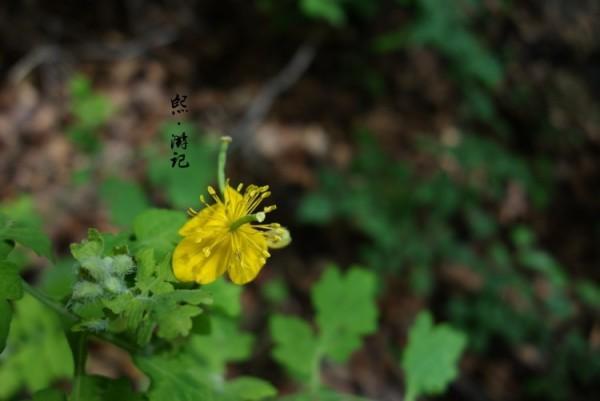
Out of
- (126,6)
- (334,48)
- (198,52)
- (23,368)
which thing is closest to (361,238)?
(334,48)

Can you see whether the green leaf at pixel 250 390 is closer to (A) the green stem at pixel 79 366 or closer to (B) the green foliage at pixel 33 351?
(A) the green stem at pixel 79 366

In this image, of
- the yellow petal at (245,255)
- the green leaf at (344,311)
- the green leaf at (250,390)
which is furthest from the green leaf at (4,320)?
the green leaf at (344,311)

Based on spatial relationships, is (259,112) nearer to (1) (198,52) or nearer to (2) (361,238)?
(1) (198,52)

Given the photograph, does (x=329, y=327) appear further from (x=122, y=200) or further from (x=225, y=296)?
(x=122, y=200)

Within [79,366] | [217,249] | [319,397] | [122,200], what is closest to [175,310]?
[217,249]

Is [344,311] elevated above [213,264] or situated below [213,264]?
above

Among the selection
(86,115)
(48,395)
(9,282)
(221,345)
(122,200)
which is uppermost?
(86,115)

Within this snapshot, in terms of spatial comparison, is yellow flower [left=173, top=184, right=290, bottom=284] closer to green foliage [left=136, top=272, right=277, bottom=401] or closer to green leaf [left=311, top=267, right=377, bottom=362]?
green foliage [left=136, top=272, right=277, bottom=401]

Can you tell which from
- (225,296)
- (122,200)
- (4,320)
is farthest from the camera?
(122,200)
